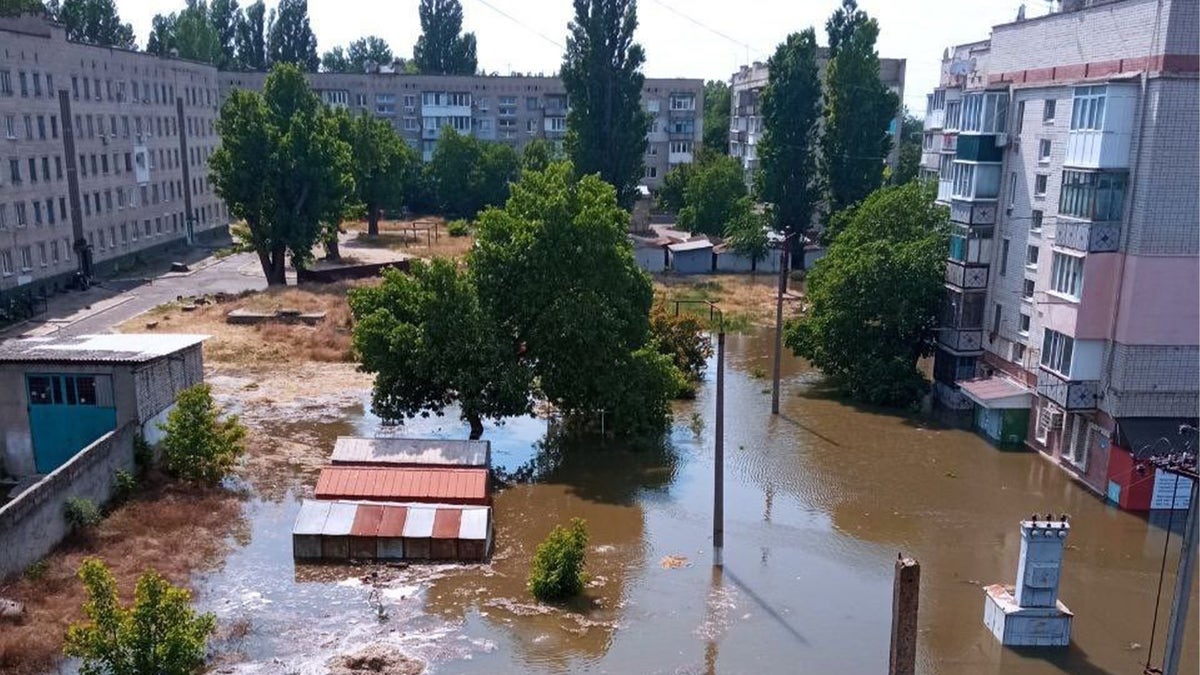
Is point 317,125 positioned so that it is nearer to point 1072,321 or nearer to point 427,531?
point 427,531

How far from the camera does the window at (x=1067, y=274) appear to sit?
27.0m

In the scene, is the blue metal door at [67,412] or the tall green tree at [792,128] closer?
the blue metal door at [67,412]

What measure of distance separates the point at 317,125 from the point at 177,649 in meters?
44.7

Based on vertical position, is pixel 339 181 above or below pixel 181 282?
above

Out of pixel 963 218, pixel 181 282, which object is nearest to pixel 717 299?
pixel 963 218

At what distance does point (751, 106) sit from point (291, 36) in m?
49.9

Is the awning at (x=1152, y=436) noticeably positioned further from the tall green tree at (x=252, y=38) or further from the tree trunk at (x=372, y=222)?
the tall green tree at (x=252, y=38)

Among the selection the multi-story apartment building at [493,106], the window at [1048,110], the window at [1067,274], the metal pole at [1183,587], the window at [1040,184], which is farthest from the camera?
the multi-story apartment building at [493,106]

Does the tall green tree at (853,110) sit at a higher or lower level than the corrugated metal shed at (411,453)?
higher

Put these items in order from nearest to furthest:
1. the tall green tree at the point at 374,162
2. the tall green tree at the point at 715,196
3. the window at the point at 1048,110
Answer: the window at the point at 1048,110 < the tall green tree at the point at 374,162 < the tall green tree at the point at 715,196

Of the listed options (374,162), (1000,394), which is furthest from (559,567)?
(374,162)

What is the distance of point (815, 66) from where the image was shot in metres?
59.2

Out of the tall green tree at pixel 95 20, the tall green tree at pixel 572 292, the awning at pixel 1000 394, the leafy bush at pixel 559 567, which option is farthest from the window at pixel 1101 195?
the tall green tree at pixel 95 20

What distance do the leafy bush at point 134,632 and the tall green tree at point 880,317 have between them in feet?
87.7
